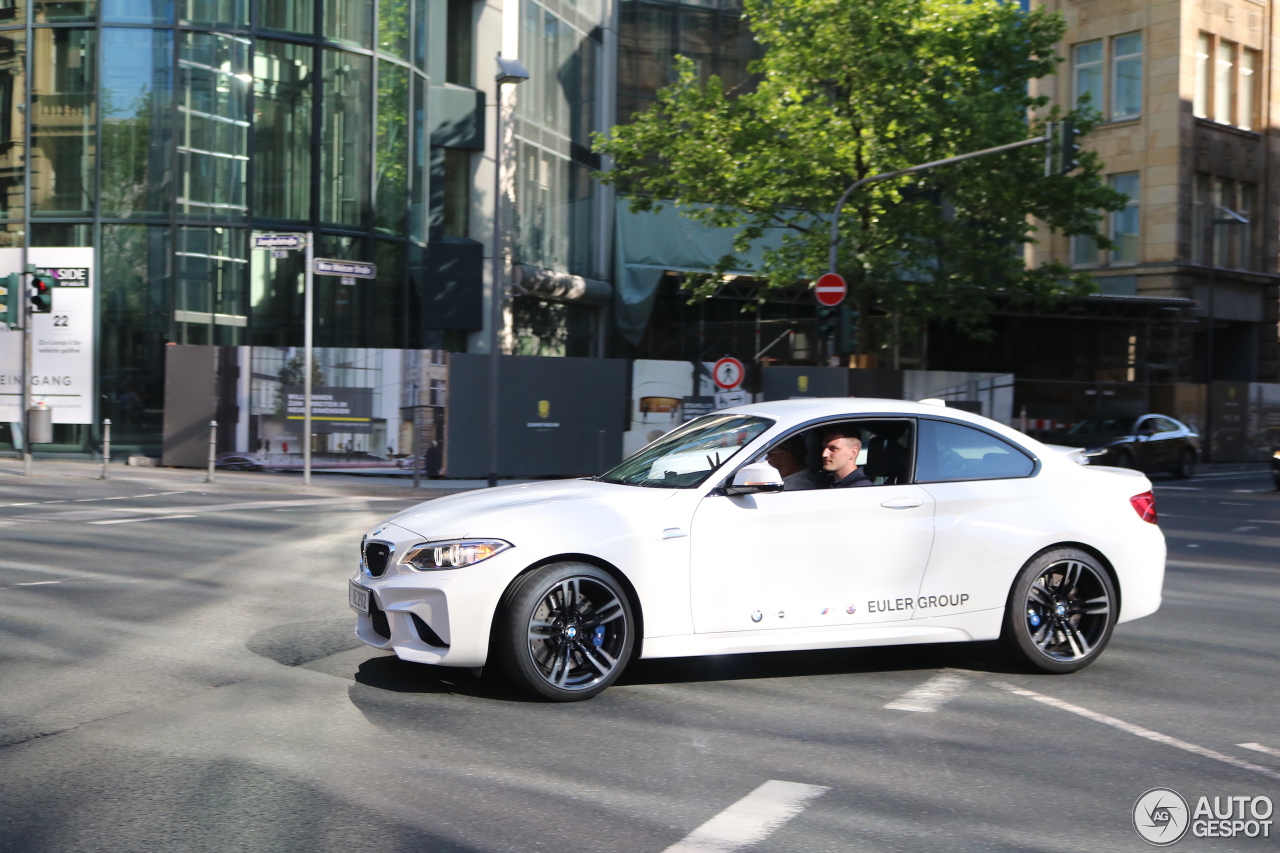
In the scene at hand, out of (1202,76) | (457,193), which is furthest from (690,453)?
(1202,76)

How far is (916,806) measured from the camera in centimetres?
449

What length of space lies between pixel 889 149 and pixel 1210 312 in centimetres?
2313

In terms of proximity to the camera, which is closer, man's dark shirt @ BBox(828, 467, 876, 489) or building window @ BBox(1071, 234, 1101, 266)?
man's dark shirt @ BBox(828, 467, 876, 489)

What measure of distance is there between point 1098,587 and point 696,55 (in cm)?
3156

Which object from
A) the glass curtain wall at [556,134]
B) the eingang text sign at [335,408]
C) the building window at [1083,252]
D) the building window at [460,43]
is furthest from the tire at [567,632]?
the building window at [1083,252]

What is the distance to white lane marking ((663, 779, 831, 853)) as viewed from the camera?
4.03 metres

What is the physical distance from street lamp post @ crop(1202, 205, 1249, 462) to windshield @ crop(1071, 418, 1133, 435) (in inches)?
473

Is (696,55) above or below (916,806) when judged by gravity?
above

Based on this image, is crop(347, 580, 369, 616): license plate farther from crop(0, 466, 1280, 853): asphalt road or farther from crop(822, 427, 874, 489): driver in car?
crop(822, 427, 874, 489): driver in car

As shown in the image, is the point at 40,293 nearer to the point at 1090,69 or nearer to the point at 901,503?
the point at 901,503

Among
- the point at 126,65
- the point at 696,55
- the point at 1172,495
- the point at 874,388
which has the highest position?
the point at 696,55

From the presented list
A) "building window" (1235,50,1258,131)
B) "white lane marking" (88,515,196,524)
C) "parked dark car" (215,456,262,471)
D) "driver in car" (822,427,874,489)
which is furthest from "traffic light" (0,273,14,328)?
"building window" (1235,50,1258,131)

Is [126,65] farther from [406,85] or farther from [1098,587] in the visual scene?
[1098,587]

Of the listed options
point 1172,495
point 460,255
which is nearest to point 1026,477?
point 1172,495
